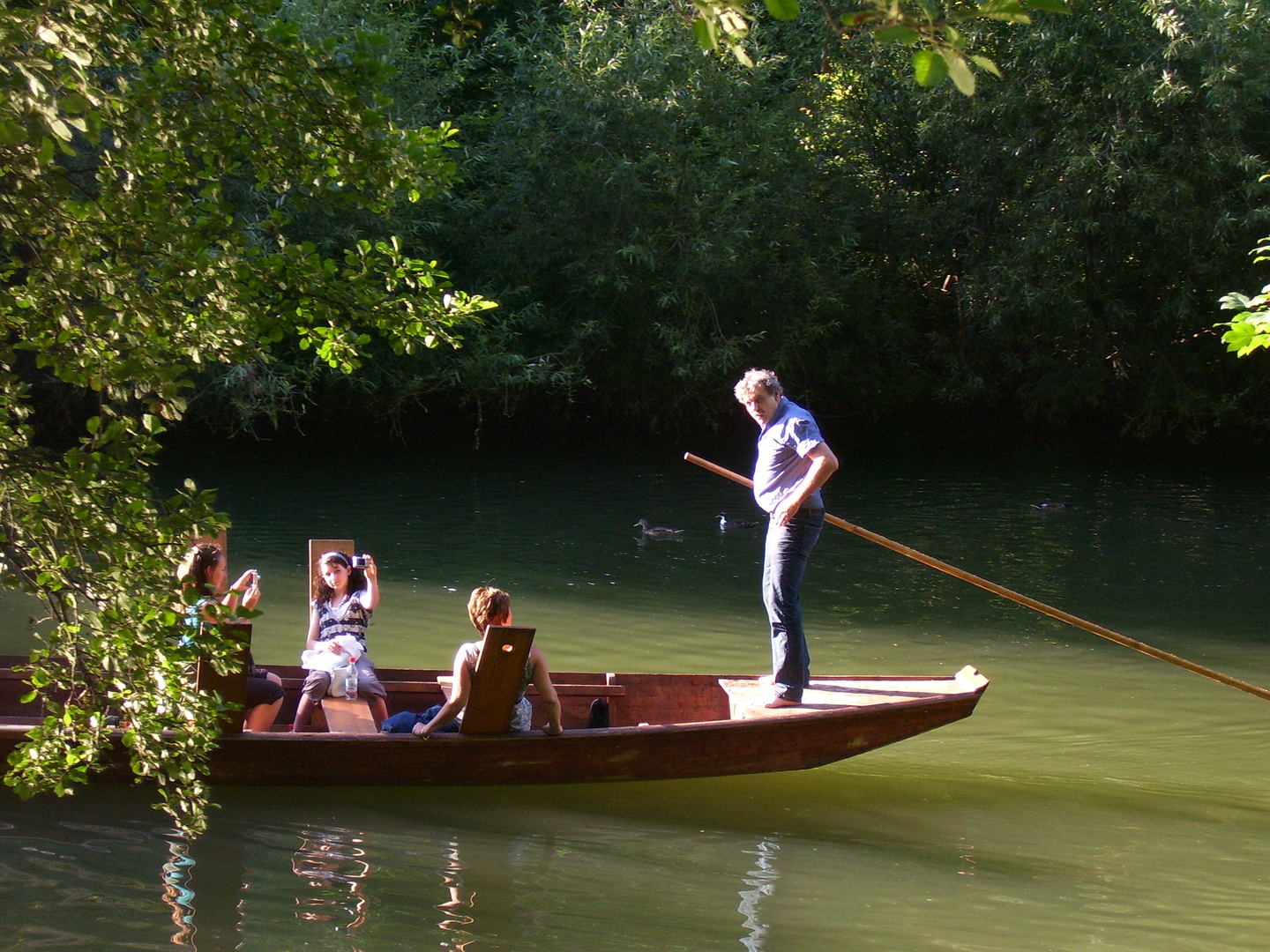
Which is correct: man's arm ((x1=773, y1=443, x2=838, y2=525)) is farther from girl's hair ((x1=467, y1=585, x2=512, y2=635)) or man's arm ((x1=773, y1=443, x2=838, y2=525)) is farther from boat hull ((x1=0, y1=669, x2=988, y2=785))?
girl's hair ((x1=467, y1=585, x2=512, y2=635))

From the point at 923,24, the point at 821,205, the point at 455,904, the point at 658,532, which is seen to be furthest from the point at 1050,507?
the point at 923,24

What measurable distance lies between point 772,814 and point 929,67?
4058mm

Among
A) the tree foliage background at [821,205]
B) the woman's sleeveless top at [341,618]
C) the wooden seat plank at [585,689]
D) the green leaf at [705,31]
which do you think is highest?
the tree foliage background at [821,205]

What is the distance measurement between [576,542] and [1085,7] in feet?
34.6

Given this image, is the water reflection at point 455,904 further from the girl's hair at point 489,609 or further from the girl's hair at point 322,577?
the girl's hair at point 322,577

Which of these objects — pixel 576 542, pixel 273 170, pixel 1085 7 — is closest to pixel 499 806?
pixel 273 170

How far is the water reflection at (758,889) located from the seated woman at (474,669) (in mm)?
945

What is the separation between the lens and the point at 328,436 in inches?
754

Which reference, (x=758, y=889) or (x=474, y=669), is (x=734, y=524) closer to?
(x=474, y=669)

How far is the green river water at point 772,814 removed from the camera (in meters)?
4.14

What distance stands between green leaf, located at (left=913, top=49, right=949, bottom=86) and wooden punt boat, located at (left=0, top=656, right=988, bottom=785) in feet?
12.8

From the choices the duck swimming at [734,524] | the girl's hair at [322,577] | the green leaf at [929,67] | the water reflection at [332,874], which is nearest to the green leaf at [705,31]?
the green leaf at [929,67]

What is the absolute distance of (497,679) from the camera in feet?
16.4

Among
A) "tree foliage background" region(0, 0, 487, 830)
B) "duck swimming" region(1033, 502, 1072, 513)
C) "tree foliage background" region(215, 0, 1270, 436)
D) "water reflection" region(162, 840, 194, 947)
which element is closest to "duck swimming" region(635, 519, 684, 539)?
"duck swimming" region(1033, 502, 1072, 513)
